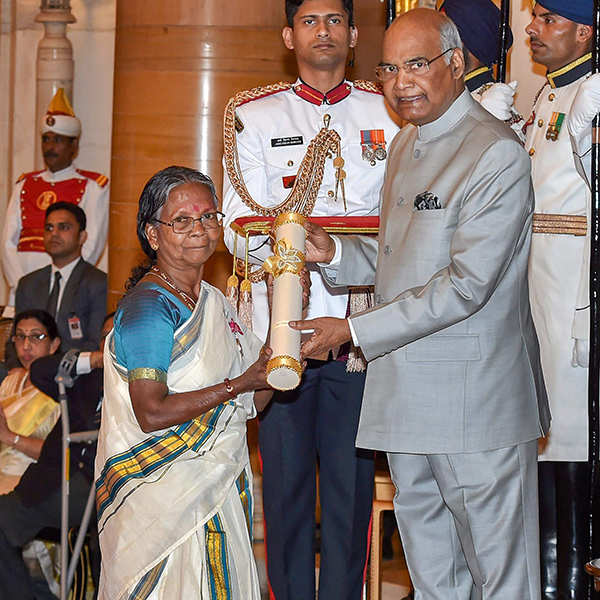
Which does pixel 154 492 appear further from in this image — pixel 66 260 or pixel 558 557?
pixel 66 260

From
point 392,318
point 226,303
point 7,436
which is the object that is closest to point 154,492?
point 226,303

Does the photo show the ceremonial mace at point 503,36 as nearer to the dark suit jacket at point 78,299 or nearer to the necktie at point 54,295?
the dark suit jacket at point 78,299

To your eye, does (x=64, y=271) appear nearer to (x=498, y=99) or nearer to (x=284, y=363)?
(x=498, y=99)

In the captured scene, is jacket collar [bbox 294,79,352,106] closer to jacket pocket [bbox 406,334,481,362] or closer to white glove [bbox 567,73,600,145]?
white glove [bbox 567,73,600,145]

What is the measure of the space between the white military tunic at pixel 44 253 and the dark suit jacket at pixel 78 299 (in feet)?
0.93

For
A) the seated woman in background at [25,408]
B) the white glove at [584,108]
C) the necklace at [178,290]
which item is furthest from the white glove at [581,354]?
the seated woman in background at [25,408]

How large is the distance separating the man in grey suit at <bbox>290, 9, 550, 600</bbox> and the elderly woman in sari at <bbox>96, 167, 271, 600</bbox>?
39 cm

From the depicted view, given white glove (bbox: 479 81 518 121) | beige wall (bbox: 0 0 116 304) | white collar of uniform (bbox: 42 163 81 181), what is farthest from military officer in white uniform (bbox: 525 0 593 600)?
beige wall (bbox: 0 0 116 304)

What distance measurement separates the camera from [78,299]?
7008 millimetres

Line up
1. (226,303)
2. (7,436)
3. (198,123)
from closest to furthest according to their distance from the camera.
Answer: (226,303)
(7,436)
(198,123)

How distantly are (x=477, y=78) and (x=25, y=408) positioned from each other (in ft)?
8.28

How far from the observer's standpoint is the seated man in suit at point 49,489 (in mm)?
4812

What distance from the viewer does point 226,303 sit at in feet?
11.8

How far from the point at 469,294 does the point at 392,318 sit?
215 millimetres
